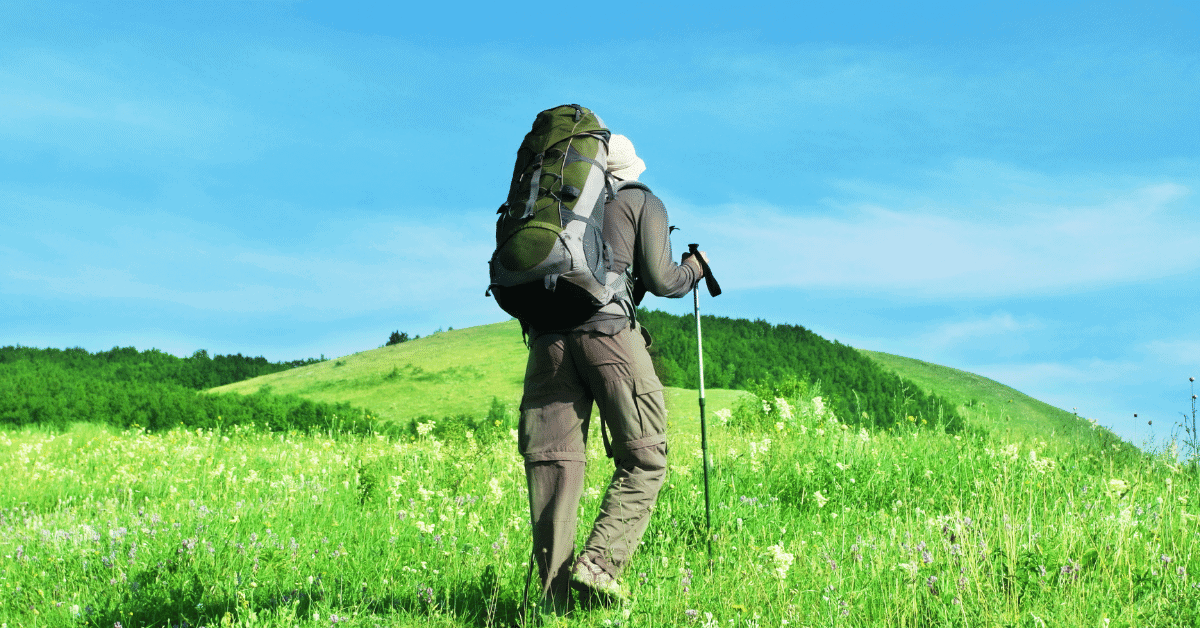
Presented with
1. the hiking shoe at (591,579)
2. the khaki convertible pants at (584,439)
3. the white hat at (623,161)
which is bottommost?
the hiking shoe at (591,579)

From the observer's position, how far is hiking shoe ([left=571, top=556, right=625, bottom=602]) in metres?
3.92

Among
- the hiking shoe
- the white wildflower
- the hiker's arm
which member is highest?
the hiker's arm

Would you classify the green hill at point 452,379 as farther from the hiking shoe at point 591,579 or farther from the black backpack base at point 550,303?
the black backpack base at point 550,303

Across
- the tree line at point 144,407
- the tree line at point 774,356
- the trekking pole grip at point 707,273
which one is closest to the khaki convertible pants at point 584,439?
the trekking pole grip at point 707,273

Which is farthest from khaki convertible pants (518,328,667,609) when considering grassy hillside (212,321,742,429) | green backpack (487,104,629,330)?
grassy hillside (212,321,742,429)

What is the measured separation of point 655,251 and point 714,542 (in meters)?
2.16

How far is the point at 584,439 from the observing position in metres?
4.23

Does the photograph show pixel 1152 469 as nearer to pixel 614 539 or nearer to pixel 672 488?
pixel 672 488

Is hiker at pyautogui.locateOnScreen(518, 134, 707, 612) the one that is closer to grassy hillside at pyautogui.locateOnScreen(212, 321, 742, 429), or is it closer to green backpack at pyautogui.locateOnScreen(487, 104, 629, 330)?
green backpack at pyautogui.locateOnScreen(487, 104, 629, 330)

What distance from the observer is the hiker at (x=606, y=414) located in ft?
13.0

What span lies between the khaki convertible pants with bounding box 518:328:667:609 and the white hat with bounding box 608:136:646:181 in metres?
0.88

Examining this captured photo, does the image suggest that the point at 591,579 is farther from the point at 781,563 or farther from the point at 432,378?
the point at 432,378

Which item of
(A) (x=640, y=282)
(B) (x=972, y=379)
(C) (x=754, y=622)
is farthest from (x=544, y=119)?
(B) (x=972, y=379)

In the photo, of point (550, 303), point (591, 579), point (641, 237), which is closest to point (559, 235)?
point (550, 303)
